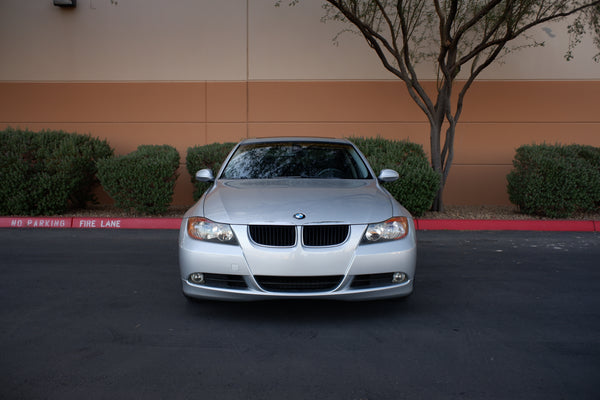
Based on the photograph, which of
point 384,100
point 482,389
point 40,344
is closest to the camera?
point 482,389

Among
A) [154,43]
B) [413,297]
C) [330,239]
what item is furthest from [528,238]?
[154,43]

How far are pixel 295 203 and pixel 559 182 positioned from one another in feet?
22.0

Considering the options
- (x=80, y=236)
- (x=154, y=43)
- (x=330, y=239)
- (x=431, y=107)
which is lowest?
(x=80, y=236)

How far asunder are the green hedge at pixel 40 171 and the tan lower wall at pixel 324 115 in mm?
2079

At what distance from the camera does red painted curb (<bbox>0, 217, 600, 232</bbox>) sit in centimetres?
889

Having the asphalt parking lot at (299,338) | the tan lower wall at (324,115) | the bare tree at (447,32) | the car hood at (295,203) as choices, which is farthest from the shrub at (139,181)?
the car hood at (295,203)

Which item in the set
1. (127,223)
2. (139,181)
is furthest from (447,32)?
(127,223)

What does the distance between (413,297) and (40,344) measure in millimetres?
3154

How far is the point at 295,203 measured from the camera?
4.24 metres

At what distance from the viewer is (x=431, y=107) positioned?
9680 millimetres

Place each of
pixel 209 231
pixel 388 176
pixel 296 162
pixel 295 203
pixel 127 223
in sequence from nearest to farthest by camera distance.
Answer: pixel 209 231 < pixel 295 203 < pixel 388 176 < pixel 296 162 < pixel 127 223

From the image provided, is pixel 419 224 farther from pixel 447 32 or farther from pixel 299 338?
pixel 299 338

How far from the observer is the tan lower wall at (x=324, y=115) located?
37.6 ft

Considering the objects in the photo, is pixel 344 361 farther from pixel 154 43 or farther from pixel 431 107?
pixel 154 43
